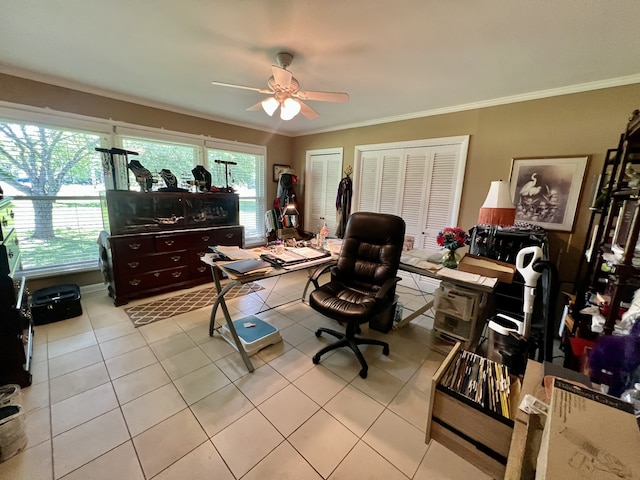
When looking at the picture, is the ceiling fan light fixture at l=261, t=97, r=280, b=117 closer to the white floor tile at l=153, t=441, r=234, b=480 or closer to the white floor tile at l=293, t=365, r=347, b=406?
the white floor tile at l=293, t=365, r=347, b=406

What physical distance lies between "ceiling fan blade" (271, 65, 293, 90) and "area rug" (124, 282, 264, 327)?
247 cm

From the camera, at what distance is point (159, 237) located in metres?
3.13

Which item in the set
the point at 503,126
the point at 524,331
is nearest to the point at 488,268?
the point at 524,331

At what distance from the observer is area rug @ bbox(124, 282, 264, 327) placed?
106 inches

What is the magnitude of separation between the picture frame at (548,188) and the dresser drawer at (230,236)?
3545 millimetres

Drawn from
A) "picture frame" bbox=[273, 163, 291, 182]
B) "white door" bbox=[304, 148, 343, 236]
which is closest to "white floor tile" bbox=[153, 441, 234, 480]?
"white door" bbox=[304, 148, 343, 236]

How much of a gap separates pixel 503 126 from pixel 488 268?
1781mm

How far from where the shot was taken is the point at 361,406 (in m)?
1.71

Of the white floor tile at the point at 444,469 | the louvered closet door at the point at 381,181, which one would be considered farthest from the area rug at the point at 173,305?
the white floor tile at the point at 444,469

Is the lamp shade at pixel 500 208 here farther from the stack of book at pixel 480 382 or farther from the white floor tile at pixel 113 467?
the white floor tile at pixel 113 467

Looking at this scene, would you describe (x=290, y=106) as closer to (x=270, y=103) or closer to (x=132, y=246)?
(x=270, y=103)

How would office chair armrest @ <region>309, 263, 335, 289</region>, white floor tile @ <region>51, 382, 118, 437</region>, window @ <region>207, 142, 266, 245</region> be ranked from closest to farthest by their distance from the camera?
white floor tile @ <region>51, 382, 118, 437</region> < office chair armrest @ <region>309, 263, 335, 289</region> < window @ <region>207, 142, 266, 245</region>

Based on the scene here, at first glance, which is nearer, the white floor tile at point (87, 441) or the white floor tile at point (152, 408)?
the white floor tile at point (87, 441)

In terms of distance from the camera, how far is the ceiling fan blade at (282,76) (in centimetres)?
179
